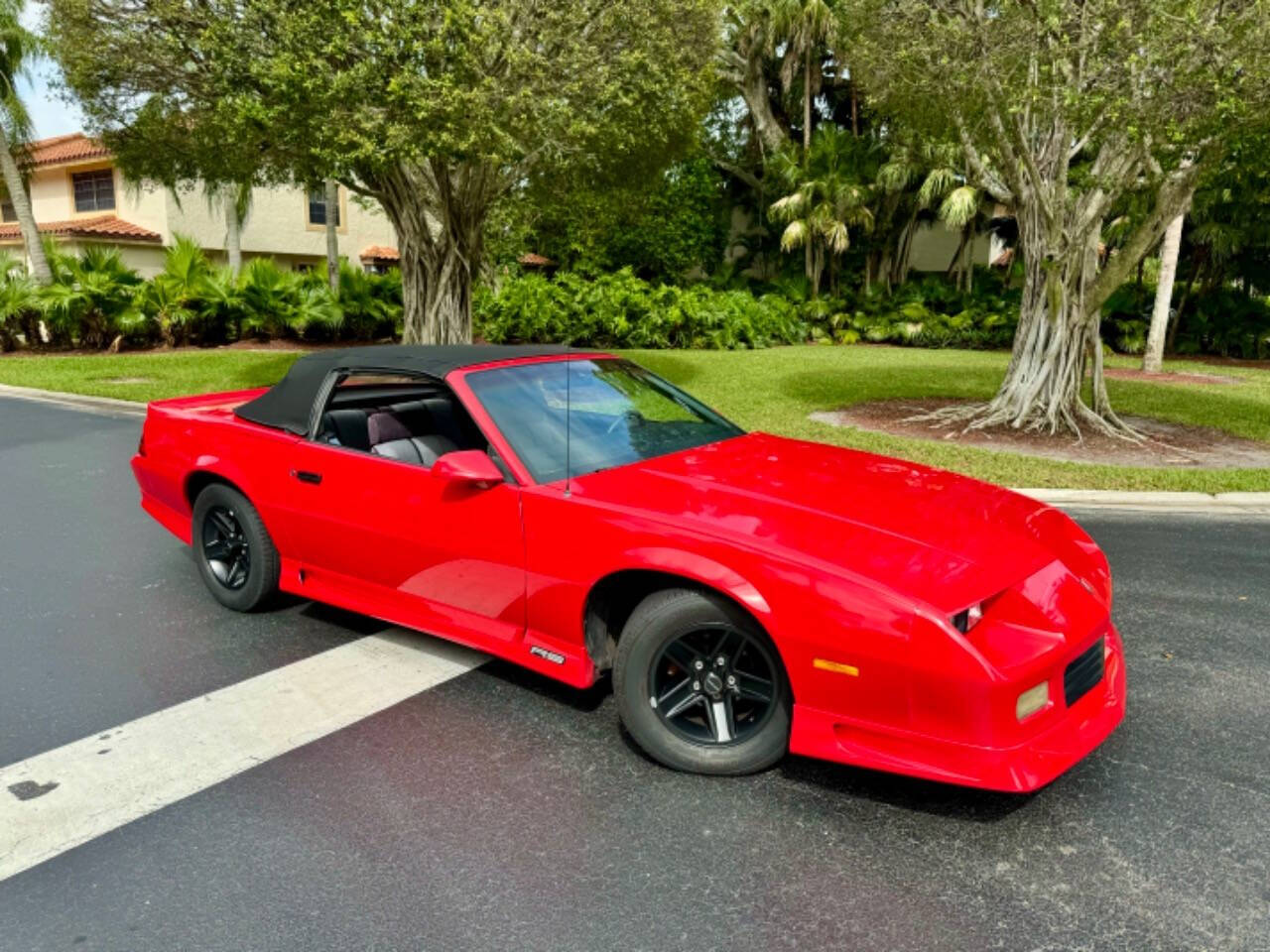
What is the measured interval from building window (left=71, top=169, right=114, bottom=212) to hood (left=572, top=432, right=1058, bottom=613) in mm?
33050

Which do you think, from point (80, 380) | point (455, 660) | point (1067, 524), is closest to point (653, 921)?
point (455, 660)

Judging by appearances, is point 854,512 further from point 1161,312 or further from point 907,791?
point 1161,312

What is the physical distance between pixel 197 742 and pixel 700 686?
1.91 meters

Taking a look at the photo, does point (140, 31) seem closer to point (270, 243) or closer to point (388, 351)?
point (388, 351)

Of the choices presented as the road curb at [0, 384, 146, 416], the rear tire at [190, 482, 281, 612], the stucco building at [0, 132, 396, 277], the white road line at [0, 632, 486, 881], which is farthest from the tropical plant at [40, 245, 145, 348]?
→ the white road line at [0, 632, 486, 881]

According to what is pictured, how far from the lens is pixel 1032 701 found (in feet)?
9.04

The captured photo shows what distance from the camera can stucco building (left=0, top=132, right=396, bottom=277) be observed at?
95.9ft

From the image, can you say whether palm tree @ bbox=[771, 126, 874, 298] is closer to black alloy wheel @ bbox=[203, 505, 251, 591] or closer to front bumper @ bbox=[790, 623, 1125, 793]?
black alloy wheel @ bbox=[203, 505, 251, 591]

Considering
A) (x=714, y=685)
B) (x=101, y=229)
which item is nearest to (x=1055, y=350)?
(x=714, y=685)

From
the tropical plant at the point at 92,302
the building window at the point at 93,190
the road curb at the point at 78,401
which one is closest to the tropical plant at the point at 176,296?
the tropical plant at the point at 92,302

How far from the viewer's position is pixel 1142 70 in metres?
8.05

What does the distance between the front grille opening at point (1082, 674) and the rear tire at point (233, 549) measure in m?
3.56

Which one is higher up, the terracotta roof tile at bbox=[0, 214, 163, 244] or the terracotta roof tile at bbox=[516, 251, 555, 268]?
the terracotta roof tile at bbox=[0, 214, 163, 244]

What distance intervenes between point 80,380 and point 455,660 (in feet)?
45.1
